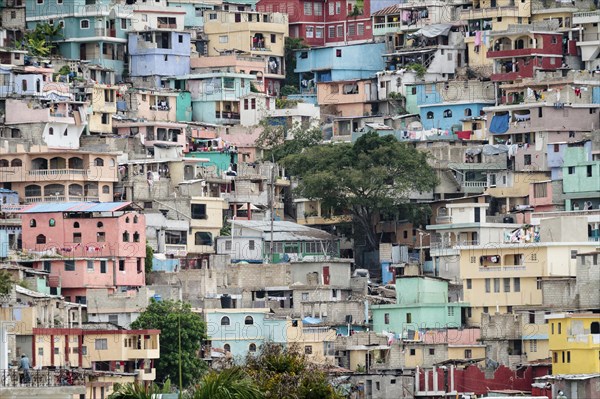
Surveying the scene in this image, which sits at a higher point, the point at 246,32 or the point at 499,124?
the point at 246,32

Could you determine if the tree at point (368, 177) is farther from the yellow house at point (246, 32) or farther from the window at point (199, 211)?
the yellow house at point (246, 32)

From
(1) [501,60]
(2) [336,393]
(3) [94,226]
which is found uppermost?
(1) [501,60]

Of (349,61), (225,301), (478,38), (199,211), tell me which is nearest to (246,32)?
(349,61)

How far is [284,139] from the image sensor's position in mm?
82688

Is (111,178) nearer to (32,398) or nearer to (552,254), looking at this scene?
(552,254)

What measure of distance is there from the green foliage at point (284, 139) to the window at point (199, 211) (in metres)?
5.41

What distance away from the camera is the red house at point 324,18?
301ft

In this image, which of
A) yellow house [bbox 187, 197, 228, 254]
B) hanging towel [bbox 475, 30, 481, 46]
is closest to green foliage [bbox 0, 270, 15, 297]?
yellow house [bbox 187, 197, 228, 254]

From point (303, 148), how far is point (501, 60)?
8.05 m

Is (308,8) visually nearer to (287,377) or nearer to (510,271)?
(510,271)

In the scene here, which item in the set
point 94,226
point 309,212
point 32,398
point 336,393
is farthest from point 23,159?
point 32,398

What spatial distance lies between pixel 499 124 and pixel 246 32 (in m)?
13.2

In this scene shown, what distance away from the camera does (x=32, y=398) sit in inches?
1118

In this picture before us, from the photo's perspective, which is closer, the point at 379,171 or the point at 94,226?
the point at 94,226
